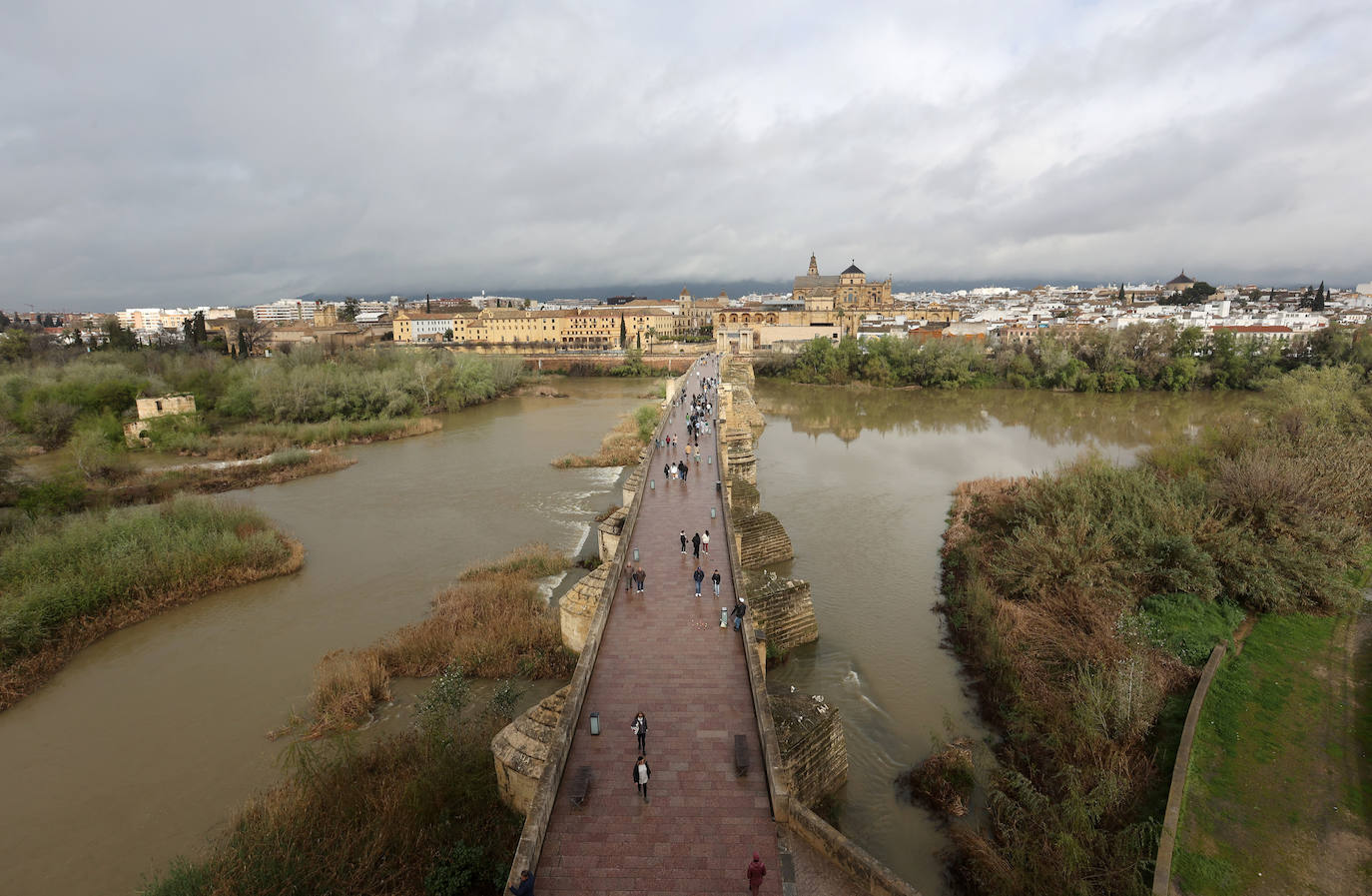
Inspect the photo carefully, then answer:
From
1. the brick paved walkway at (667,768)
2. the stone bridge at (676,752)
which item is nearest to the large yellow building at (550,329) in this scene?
the stone bridge at (676,752)

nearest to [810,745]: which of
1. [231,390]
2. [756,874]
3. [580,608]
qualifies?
[756,874]

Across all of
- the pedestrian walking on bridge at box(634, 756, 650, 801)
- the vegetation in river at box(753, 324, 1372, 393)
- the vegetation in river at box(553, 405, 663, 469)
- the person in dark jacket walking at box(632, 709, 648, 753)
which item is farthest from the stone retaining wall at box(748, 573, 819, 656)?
the vegetation in river at box(753, 324, 1372, 393)

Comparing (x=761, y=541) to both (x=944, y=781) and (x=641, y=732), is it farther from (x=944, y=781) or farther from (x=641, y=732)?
(x=641, y=732)

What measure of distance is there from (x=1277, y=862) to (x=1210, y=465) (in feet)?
43.5

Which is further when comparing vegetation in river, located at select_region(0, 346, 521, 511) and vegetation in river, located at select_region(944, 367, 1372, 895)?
vegetation in river, located at select_region(0, 346, 521, 511)

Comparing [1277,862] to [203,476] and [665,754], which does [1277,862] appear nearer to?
[665,754]

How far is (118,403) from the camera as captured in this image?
3225 centimetres

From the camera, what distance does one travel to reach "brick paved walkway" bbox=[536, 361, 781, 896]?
526 cm

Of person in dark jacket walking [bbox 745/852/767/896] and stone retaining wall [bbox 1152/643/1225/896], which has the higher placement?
person in dark jacket walking [bbox 745/852/767/896]

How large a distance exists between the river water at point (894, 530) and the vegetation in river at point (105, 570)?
13024mm

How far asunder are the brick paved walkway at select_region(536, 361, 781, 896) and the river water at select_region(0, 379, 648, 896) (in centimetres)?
326

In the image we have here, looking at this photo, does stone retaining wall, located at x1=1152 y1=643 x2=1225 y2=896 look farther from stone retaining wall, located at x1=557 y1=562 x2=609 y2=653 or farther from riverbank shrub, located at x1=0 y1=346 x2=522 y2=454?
riverbank shrub, located at x1=0 y1=346 x2=522 y2=454

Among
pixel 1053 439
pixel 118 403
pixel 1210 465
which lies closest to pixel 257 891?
pixel 1210 465

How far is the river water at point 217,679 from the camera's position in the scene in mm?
8195
